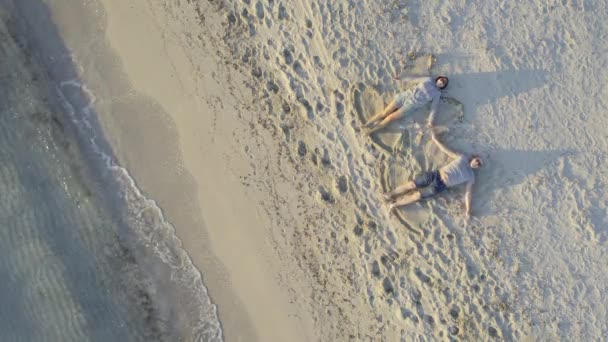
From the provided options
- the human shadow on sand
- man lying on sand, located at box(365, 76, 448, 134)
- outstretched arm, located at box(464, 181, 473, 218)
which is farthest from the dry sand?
man lying on sand, located at box(365, 76, 448, 134)

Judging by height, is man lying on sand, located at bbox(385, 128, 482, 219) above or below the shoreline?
below

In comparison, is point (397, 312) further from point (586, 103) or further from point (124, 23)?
point (124, 23)

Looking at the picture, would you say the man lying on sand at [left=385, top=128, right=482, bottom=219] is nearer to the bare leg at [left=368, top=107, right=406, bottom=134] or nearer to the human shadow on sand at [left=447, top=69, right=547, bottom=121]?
the bare leg at [left=368, top=107, right=406, bottom=134]

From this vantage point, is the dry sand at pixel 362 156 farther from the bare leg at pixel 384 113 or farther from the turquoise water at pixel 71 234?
the turquoise water at pixel 71 234

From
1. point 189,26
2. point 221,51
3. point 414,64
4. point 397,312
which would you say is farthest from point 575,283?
point 189,26

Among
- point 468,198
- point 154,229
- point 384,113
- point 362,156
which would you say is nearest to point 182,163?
point 154,229
